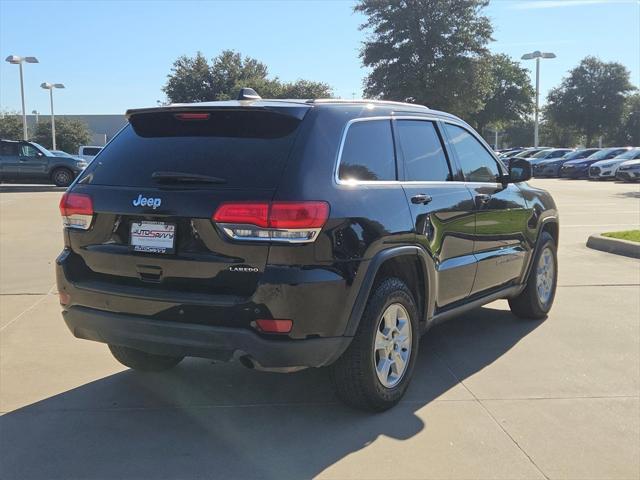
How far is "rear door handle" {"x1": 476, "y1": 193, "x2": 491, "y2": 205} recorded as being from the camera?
501 centimetres

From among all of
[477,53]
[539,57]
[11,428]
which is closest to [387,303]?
[11,428]

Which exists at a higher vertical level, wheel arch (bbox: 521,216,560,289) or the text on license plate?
the text on license plate

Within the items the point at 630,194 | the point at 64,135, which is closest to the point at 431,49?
the point at 630,194

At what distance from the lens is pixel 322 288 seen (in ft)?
11.1

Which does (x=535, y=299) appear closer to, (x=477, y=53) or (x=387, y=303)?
(x=387, y=303)

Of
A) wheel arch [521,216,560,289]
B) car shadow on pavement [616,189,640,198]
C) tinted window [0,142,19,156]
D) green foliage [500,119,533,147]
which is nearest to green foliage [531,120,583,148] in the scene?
green foliage [500,119,533,147]

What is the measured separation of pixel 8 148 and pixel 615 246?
22291 mm

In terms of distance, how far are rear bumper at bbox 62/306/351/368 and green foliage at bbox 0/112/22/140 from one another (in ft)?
180

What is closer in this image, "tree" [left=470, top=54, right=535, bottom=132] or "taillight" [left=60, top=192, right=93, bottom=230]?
"taillight" [left=60, top=192, right=93, bottom=230]

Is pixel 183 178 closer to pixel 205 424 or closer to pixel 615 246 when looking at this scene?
pixel 205 424

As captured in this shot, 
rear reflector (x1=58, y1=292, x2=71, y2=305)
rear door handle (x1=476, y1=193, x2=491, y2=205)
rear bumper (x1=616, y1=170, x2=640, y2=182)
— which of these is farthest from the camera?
rear bumper (x1=616, y1=170, x2=640, y2=182)

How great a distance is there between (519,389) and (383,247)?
1.55 meters

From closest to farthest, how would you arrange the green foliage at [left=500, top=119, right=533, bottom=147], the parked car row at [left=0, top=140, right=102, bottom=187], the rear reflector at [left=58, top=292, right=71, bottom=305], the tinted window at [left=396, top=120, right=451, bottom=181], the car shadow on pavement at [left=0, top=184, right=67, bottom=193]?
1. the rear reflector at [left=58, top=292, right=71, bottom=305]
2. the tinted window at [left=396, top=120, right=451, bottom=181]
3. the car shadow on pavement at [left=0, top=184, right=67, bottom=193]
4. the parked car row at [left=0, top=140, right=102, bottom=187]
5. the green foliage at [left=500, top=119, right=533, bottom=147]

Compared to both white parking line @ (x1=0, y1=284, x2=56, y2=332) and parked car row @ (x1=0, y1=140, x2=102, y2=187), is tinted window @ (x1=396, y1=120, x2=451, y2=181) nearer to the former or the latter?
white parking line @ (x1=0, y1=284, x2=56, y2=332)
